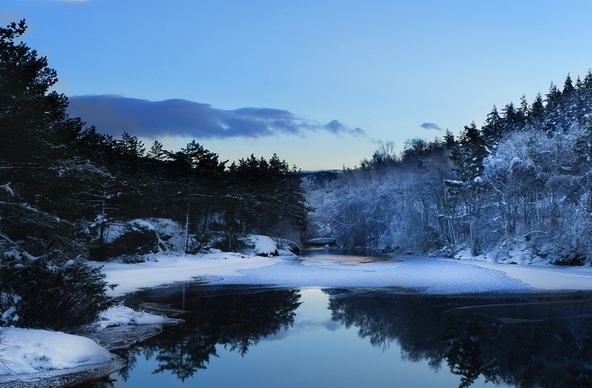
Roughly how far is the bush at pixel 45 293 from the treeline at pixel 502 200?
33156 mm

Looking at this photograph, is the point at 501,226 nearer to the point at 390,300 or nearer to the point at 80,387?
the point at 390,300

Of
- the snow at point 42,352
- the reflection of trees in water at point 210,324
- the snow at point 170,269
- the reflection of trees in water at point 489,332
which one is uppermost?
the snow at point 42,352

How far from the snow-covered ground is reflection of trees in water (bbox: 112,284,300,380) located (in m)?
1.21

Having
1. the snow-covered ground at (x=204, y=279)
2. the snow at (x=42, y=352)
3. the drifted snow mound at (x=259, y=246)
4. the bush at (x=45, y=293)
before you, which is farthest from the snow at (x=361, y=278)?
the drifted snow mound at (x=259, y=246)

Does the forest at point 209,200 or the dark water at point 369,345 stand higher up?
the forest at point 209,200

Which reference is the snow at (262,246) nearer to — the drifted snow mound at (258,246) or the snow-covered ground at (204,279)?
the drifted snow mound at (258,246)

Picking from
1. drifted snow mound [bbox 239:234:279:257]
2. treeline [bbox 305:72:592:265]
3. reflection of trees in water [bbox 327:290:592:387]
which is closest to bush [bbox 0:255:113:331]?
reflection of trees in water [bbox 327:290:592:387]

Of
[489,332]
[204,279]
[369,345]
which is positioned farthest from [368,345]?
[204,279]

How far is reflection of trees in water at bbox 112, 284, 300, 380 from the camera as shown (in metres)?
11.6

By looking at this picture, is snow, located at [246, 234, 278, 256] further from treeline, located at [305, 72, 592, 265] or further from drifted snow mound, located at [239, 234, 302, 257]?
treeline, located at [305, 72, 592, 265]

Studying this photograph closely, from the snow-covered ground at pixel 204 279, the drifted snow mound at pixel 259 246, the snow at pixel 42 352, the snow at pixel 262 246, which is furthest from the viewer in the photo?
the snow at pixel 262 246

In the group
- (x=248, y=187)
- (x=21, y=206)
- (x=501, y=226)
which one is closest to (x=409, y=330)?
(x=21, y=206)

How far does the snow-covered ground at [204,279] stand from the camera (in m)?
9.70

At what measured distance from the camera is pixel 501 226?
5041 cm
